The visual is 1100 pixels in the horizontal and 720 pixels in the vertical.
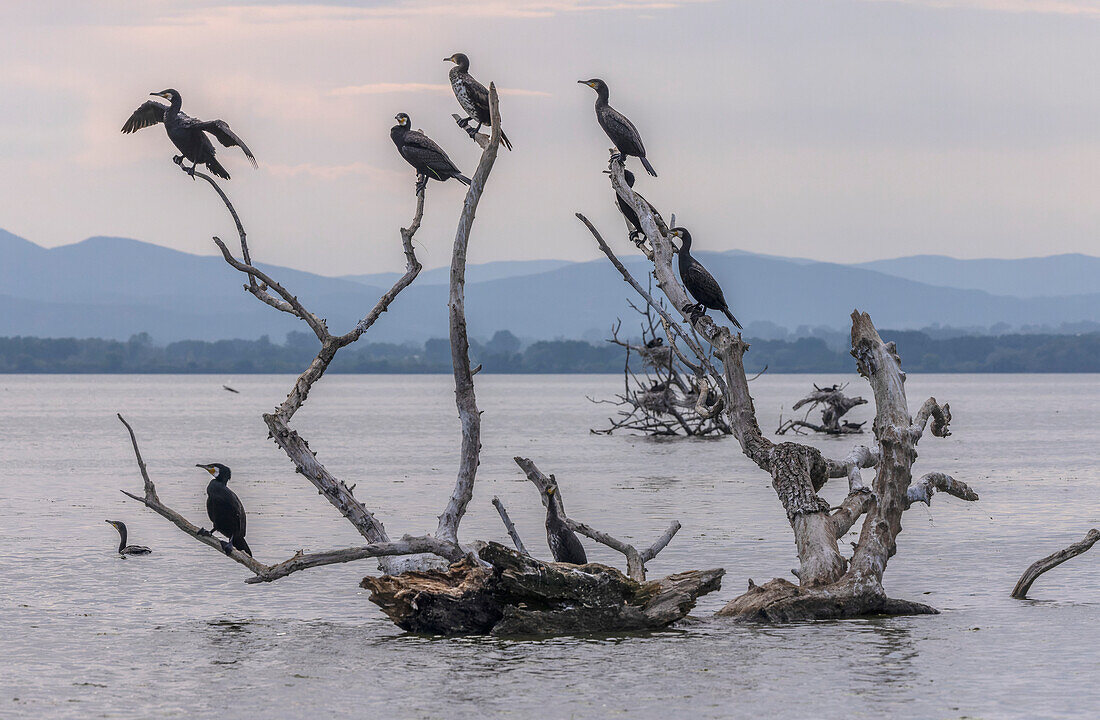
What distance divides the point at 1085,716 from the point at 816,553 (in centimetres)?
332

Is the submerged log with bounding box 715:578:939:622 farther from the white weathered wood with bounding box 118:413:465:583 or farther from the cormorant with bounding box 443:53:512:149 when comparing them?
the cormorant with bounding box 443:53:512:149

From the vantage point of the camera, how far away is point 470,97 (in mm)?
12969

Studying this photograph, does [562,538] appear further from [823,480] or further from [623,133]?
[623,133]

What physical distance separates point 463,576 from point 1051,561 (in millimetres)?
5696

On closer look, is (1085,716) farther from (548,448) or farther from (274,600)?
(548,448)

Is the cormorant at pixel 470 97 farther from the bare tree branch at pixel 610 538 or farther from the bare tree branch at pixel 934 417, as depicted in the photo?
the bare tree branch at pixel 934 417

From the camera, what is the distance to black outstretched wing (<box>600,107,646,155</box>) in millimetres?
14477

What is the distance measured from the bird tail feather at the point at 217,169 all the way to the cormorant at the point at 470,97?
7.42ft

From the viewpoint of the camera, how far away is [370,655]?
11.9 meters

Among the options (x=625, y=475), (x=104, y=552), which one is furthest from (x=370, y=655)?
(x=625, y=475)

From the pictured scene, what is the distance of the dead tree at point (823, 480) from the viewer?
12648 mm

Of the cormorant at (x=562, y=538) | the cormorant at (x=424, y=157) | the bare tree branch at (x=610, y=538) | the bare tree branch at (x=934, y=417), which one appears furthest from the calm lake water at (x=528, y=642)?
the cormorant at (x=424, y=157)

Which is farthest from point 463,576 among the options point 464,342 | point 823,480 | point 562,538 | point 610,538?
point 823,480

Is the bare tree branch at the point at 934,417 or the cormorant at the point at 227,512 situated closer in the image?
the cormorant at the point at 227,512
